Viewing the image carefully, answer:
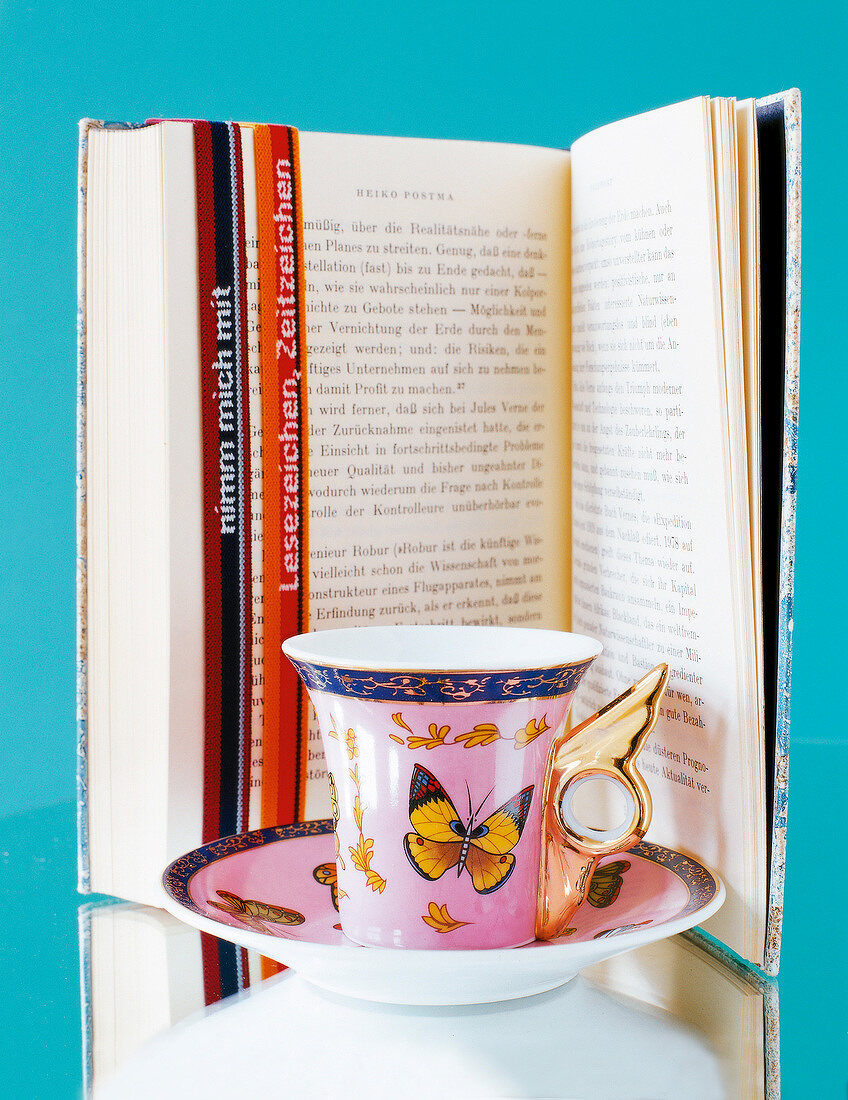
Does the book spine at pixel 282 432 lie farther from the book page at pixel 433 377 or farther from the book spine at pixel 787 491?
the book spine at pixel 787 491

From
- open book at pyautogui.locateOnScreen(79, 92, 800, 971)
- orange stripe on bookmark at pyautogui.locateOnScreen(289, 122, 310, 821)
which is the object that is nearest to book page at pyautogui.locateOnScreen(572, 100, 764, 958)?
open book at pyautogui.locateOnScreen(79, 92, 800, 971)

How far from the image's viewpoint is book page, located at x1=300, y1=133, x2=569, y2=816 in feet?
1.69

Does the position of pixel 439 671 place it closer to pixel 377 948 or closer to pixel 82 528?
pixel 377 948

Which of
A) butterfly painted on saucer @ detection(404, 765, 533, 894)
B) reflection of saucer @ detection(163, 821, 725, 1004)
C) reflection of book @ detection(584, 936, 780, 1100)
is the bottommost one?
reflection of book @ detection(584, 936, 780, 1100)

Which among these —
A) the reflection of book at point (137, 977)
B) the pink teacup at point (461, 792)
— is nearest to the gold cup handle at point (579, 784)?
the pink teacup at point (461, 792)

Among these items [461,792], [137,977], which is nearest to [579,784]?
[461,792]

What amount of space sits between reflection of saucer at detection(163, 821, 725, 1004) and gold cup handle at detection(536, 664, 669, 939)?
0.02 meters

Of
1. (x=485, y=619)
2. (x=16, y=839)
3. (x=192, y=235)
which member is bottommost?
(x=16, y=839)

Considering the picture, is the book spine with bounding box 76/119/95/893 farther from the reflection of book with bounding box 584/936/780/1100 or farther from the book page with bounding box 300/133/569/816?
the reflection of book with bounding box 584/936/780/1100

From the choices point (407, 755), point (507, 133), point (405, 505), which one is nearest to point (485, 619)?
point (405, 505)

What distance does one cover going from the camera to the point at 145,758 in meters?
0.50

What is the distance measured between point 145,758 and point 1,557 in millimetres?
454

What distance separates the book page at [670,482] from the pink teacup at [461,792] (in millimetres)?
39

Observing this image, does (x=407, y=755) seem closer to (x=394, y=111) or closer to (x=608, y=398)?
(x=608, y=398)
